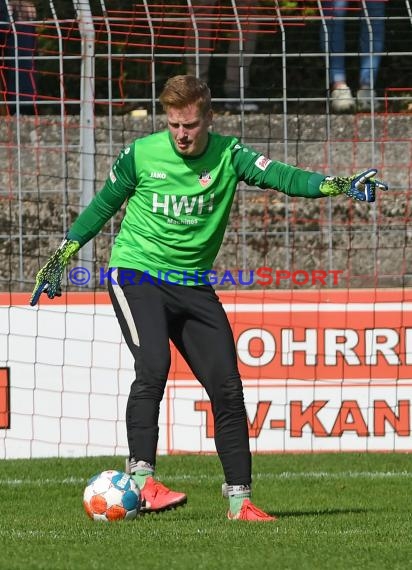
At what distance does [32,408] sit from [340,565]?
530 centimetres

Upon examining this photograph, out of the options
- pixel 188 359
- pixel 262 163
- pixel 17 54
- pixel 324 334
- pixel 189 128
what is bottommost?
pixel 324 334

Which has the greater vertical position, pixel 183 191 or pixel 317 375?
pixel 183 191

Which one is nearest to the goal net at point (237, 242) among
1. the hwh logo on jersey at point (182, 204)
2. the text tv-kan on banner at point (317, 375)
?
the text tv-kan on banner at point (317, 375)

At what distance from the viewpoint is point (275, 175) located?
668 centimetres

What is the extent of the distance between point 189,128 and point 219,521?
71.6 inches

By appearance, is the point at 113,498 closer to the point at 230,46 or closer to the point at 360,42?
the point at 230,46

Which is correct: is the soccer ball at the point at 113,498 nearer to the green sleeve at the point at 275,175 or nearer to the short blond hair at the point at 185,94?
the green sleeve at the point at 275,175

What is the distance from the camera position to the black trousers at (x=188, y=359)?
6.65 meters

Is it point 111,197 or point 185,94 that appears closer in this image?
point 185,94

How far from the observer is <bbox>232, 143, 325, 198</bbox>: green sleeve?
6629mm

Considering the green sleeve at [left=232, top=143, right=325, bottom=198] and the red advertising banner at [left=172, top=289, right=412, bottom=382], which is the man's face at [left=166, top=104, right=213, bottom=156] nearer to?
the green sleeve at [left=232, top=143, right=325, bottom=198]

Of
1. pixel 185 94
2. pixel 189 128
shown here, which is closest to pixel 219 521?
pixel 189 128

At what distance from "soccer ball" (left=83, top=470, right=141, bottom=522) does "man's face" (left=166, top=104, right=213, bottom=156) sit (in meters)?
1.56

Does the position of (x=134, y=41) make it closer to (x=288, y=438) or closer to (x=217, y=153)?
(x=288, y=438)
